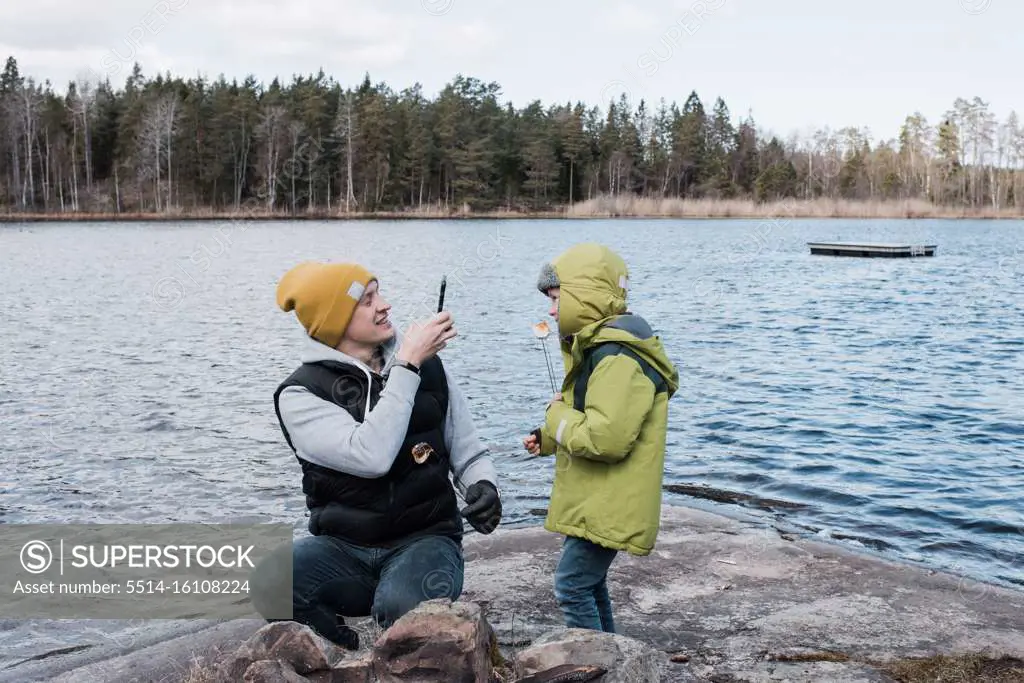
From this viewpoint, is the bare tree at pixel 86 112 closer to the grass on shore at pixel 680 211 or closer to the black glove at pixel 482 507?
the grass on shore at pixel 680 211

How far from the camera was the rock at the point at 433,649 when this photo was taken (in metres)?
3.25

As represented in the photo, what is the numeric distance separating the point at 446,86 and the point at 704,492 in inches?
3949

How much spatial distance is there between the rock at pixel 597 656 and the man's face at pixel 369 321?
4.30 ft

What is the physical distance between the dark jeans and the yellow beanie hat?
812mm

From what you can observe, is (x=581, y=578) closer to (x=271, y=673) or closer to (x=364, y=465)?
(x=364, y=465)

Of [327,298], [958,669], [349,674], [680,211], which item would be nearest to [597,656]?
[349,674]

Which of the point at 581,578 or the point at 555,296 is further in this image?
the point at 555,296

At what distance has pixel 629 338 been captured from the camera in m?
3.90

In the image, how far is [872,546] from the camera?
7441 mm

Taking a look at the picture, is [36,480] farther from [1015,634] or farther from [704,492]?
[1015,634]

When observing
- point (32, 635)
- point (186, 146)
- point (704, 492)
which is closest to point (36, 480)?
point (32, 635)

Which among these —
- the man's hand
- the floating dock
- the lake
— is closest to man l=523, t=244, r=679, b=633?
the man's hand

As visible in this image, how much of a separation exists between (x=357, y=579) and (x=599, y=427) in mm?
1085

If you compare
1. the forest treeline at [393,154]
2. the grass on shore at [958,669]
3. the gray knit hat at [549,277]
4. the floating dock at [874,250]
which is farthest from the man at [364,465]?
the forest treeline at [393,154]
